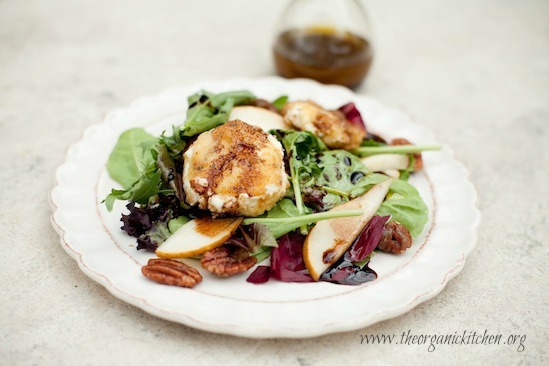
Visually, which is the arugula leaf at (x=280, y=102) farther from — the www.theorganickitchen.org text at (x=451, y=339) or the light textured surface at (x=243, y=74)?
the www.theorganickitchen.org text at (x=451, y=339)

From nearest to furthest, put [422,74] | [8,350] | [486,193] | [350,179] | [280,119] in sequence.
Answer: [8,350]
[350,179]
[280,119]
[486,193]
[422,74]

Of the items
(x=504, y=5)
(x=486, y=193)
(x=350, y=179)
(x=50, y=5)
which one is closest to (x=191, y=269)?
(x=350, y=179)

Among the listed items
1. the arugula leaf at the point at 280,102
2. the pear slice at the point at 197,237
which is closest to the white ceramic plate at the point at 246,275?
the pear slice at the point at 197,237

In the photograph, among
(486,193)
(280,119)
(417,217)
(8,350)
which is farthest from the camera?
(486,193)

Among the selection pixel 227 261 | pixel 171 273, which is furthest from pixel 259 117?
pixel 171 273

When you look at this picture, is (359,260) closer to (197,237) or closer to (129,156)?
(197,237)

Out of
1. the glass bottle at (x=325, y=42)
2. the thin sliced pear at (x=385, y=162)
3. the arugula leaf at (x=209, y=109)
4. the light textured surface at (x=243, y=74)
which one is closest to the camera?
the light textured surface at (x=243, y=74)

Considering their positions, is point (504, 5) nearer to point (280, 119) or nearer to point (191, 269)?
point (280, 119)
